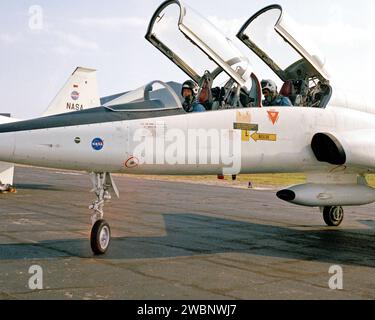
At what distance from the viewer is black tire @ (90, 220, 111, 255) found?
8.35 meters

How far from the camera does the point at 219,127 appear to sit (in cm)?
882

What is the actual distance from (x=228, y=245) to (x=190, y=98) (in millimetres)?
→ 2990

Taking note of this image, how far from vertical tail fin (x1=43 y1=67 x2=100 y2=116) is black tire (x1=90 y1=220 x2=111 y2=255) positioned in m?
20.1

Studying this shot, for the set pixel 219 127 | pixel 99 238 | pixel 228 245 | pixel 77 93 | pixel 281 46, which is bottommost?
pixel 228 245

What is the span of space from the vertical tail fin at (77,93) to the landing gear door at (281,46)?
61.0ft

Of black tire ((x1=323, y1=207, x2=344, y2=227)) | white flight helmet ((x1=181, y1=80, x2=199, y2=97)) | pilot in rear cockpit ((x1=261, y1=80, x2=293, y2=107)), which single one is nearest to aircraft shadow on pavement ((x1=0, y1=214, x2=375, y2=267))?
black tire ((x1=323, y1=207, x2=344, y2=227))

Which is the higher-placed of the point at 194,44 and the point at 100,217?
the point at 194,44

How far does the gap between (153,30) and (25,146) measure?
154 inches

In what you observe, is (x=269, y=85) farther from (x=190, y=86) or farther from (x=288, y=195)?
(x=288, y=195)

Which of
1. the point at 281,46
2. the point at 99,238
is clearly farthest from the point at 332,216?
the point at 99,238

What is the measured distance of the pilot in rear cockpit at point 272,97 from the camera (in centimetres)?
991

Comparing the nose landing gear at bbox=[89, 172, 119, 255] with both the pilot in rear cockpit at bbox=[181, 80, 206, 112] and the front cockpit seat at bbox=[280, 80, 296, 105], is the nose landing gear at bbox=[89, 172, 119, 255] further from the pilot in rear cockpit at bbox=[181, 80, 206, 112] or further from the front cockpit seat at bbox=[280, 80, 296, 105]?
the front cockpit seat at bbox=[280, 80, 296, 105]
